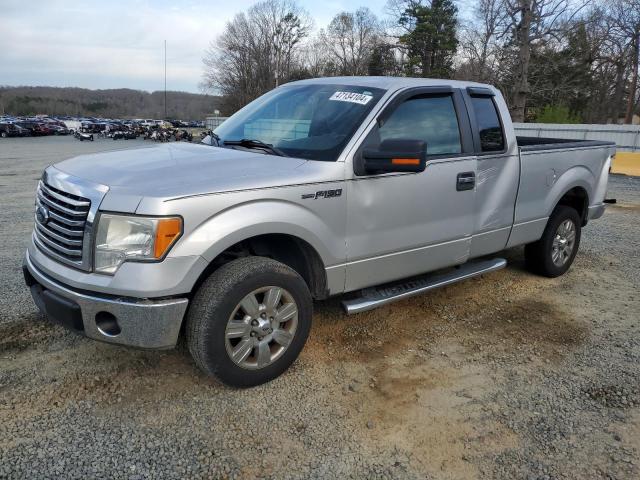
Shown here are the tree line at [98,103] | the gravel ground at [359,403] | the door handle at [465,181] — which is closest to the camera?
the gravel ground at [359,403]

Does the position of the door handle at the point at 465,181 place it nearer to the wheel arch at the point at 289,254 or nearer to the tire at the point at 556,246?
the wheel arch at the point at 289,254

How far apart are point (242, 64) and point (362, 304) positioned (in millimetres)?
59737

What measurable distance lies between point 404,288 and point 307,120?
1.45 meters

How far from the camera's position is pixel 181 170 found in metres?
2.97

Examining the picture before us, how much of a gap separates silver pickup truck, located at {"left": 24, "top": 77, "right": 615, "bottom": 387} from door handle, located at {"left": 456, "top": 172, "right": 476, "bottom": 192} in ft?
0.04

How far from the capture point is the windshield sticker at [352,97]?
3.63 meters

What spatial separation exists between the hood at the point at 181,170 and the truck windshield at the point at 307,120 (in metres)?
0.22

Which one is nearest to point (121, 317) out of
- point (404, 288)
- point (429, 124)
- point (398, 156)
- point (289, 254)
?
point (289, 254)

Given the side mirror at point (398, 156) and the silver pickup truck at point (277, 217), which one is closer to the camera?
the silver pickup truck at point (277, 217)

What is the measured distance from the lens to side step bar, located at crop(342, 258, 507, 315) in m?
3.52

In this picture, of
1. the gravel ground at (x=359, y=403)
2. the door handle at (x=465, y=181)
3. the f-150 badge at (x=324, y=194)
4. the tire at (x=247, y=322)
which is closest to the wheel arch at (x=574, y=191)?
the gravel ground at (x=359, y=403)

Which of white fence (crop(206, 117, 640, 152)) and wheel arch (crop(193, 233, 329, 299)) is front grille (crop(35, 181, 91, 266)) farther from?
white fence (crop(206, 117, 640, 152))

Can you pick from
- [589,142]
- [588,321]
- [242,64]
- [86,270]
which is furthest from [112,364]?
[242,64]

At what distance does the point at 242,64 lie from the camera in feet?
193
